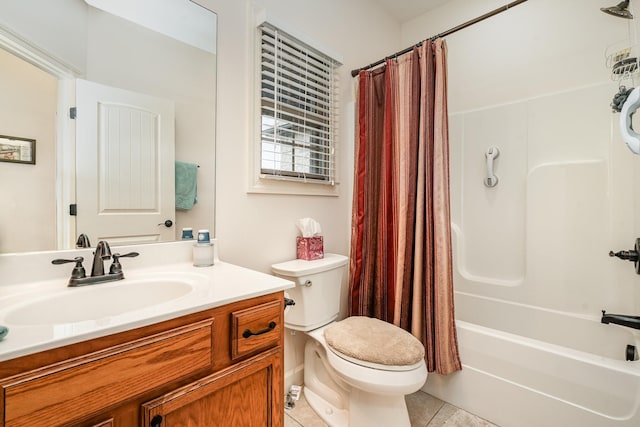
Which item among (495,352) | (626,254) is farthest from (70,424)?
(626,254)

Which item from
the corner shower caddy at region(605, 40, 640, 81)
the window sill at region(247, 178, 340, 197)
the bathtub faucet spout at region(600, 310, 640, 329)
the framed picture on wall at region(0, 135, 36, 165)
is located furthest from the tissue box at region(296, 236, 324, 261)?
the corner shower caddy at region(605, 40, 640, 81)

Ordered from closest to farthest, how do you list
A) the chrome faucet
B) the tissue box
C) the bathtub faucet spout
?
the chrome faucet → the bathtub faucet spout → the tissue box

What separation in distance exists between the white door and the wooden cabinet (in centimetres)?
57

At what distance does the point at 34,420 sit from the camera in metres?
0.50

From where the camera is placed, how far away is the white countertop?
0.53 metres

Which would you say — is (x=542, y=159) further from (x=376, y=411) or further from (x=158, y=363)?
(x=158, y=363)

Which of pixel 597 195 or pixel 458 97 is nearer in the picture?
pixel 597 195

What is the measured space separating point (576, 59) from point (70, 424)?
2625mm

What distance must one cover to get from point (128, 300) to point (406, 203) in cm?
127

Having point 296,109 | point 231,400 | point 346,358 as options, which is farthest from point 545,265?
point 231,400

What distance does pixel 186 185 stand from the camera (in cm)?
121

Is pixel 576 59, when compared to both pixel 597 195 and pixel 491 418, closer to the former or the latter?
pixel 597 195

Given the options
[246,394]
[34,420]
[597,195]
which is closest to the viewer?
[34,420]

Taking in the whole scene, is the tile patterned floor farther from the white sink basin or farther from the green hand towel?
the green hand towel
